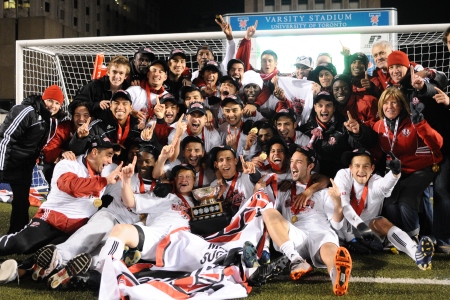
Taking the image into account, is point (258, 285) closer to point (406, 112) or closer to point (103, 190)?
point (103, 190)

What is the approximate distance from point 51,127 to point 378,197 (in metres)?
3.19

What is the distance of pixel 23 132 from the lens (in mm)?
4418

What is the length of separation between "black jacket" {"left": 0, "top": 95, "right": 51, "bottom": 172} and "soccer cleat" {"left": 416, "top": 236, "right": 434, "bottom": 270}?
11.5 ft

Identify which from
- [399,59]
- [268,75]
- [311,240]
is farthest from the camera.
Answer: [268,75]

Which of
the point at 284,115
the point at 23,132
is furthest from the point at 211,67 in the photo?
the point at 23,132

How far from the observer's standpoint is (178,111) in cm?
473

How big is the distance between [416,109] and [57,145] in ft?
11.4

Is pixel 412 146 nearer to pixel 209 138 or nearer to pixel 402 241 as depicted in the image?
pixel 402 241

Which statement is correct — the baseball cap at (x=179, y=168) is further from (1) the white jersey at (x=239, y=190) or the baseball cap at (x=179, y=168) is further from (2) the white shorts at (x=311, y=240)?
(2) the white shorts at (x=311, y=240)

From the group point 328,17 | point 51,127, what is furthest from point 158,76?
point 328,17

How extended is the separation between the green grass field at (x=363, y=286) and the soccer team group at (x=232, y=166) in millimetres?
104

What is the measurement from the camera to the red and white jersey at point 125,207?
418 centimetres

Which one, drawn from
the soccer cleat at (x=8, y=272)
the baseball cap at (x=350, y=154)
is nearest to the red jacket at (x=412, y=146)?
the baseball cap at (x=350, y=154)

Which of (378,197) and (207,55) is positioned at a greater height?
(207,55)
